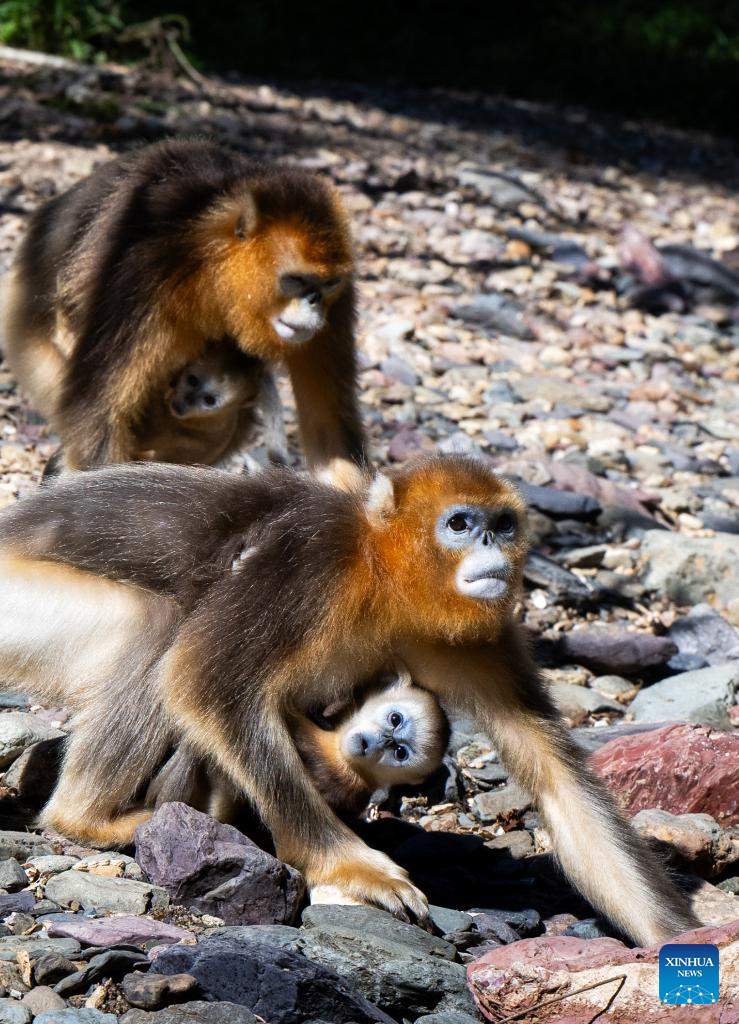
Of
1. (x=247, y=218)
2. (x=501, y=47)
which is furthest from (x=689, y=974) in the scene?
(x=501, y=47)

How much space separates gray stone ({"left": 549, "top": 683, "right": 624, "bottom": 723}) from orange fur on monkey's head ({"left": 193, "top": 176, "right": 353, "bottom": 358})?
156 centimetres

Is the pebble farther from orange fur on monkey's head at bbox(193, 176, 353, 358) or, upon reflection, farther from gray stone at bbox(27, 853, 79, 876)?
gray stone at bbox(27, 853, 79, 876)

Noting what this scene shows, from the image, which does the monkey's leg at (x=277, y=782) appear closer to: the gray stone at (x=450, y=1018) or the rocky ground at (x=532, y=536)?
the rocky ground at (x=532, y=536)

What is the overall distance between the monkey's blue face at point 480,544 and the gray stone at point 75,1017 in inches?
52.6

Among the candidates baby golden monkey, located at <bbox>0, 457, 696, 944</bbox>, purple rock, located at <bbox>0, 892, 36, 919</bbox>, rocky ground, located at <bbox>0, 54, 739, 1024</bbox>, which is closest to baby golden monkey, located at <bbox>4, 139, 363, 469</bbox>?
rocky ground, located at <bbox>0, 54, 739, 1024</bbox>

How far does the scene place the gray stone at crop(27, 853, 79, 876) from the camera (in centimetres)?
355

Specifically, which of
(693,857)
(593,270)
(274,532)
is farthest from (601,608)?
(593,270)

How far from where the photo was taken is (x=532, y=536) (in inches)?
232

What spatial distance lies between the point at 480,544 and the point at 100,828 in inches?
50.0

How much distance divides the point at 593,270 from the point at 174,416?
4.54 meters

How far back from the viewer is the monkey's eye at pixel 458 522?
3570 mm

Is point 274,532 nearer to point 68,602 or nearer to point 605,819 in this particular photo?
point 68,602

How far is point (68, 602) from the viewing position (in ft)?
12.4

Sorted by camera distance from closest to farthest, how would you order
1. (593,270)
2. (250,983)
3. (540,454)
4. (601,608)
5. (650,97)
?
1. (250,983)
2. (601,608)
3. (540,454)
4. (593,270)
5. (650,97)
